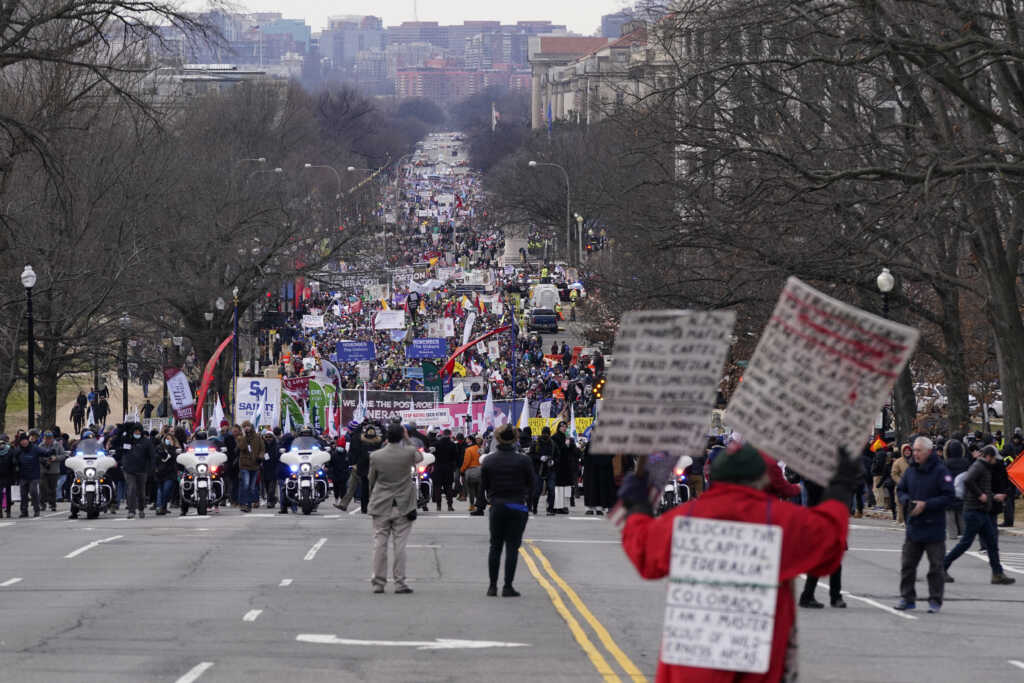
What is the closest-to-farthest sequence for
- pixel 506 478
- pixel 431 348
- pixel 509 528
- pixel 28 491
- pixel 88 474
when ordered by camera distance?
pixel 506 478
pixel 509 528
pixel 88 474
pixel 28 491
pixel 431 348

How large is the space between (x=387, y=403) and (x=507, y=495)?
3114cm

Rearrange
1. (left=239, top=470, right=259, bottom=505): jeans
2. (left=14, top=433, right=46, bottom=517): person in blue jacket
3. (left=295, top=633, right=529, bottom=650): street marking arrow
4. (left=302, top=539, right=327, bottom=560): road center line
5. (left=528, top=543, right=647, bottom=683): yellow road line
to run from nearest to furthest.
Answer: (left=528, top=543, right=647, bottom=683): yellow road line
(left=295, top=633, right=529, bottom=650): street marking arrow
(left=302, top=539, right=327, bottom=560): road center line
(left=14, top=433, right=46, bottom=517): person in blue jacket
(left=239, top=470, right=259, bottom=505): jeans

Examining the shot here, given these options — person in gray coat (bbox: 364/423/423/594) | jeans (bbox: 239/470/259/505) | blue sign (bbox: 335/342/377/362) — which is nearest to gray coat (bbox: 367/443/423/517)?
person in gray coat (bbox: 364/423/423/594)

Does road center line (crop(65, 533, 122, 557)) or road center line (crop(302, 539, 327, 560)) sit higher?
road center line (crop(65, 533, 122, 557))

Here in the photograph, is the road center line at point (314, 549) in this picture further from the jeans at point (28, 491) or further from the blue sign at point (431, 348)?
the blue sign at point (431, 348)

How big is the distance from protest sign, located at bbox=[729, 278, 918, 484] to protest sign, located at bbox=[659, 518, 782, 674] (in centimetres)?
50

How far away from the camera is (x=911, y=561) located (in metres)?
17.3

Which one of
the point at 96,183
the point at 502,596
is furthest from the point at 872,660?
the point at 96,183

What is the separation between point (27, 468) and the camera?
1277 inches

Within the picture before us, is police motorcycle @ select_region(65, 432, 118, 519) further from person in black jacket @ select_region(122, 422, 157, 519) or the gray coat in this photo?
the gray coat

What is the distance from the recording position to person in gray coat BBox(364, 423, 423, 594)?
58.4 feet

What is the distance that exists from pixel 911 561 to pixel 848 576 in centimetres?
403

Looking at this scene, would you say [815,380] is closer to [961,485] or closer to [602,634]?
[602,634]

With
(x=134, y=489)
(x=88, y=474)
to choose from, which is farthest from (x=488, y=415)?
(x=88, y=474)
